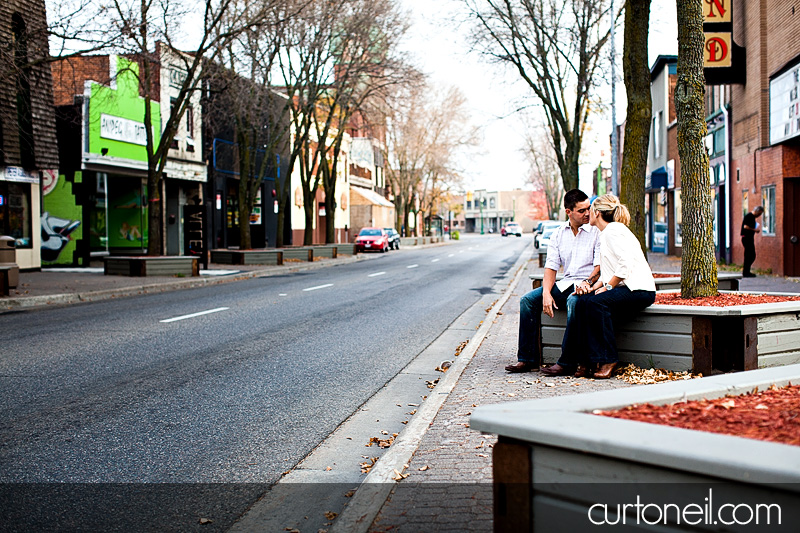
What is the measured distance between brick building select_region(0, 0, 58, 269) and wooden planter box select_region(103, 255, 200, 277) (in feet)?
13.5

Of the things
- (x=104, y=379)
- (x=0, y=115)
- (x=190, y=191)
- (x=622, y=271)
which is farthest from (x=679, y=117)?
(x=190, y=191)

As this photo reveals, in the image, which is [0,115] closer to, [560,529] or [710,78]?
[710,78]

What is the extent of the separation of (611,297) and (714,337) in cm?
95

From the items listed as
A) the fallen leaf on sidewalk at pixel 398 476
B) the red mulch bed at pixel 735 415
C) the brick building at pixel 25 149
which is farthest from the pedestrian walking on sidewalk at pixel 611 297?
the brick building at pixel 25 149

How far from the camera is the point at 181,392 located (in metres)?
7.29

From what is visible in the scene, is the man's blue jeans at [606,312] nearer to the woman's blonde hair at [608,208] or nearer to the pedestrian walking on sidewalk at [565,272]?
the pedestrian walking on sidewalk at [565,272]

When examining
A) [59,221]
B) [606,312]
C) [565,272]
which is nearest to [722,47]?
[565,272]

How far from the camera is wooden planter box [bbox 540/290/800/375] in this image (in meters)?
6.71

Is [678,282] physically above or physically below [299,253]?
below

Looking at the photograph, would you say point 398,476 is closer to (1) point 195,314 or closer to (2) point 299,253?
(1) point 195,314

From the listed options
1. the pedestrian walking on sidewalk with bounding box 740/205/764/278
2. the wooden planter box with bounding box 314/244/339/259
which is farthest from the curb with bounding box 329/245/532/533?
the wooden planter box with bounding box 314/244/339/259

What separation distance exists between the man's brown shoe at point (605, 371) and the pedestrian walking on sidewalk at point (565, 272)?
1.33 feet

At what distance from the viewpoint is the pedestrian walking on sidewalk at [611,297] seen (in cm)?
701

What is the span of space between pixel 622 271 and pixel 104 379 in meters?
4.99
